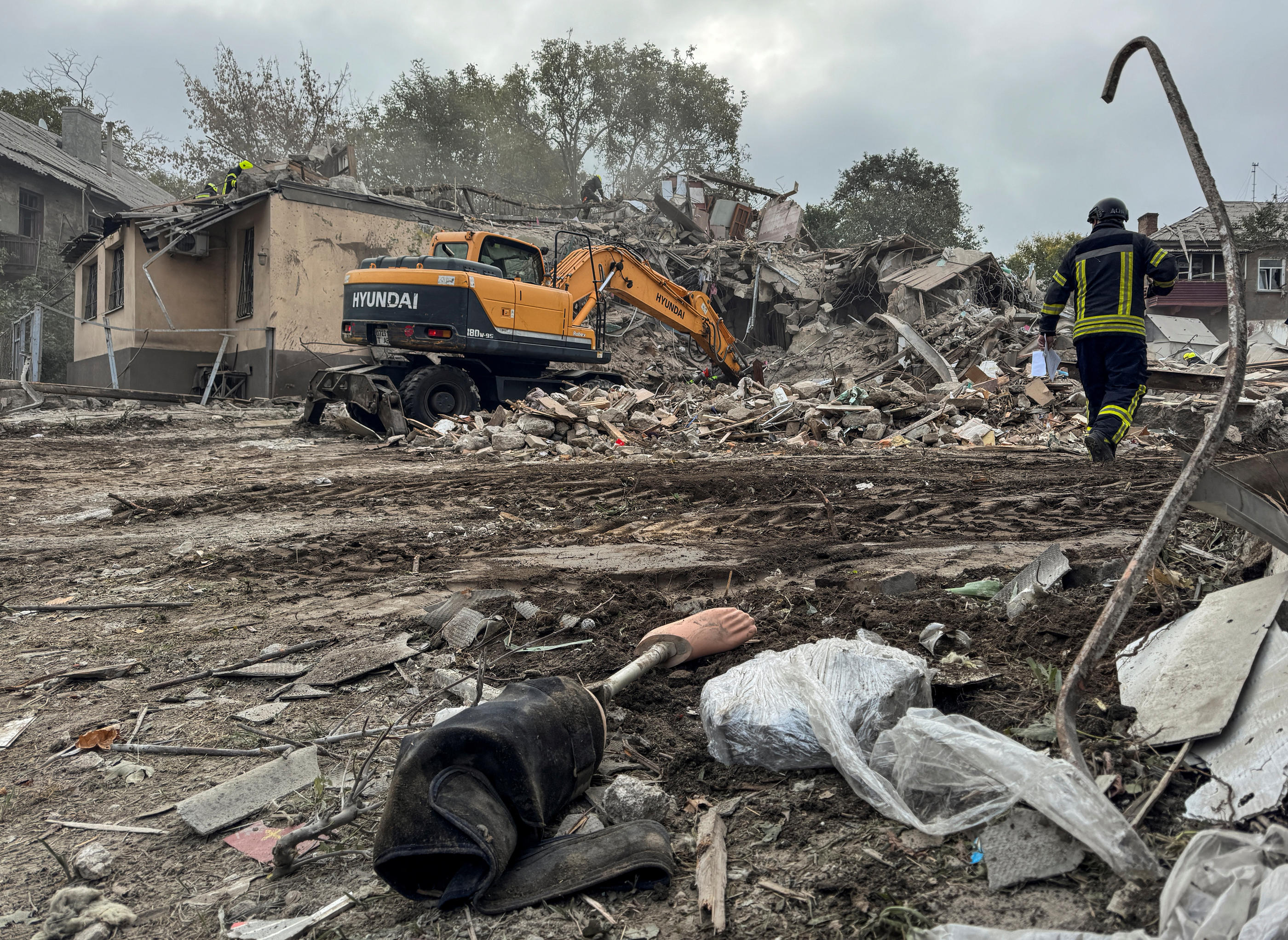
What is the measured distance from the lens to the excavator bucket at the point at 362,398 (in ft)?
34.8

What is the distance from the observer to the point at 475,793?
1.76m

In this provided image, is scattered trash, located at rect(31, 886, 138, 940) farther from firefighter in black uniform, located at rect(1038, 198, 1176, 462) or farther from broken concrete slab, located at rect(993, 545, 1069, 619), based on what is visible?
firefighter in black uniform, located at rect(1038, 198, 1176, 462)

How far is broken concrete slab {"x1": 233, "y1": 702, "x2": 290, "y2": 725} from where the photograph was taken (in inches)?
106

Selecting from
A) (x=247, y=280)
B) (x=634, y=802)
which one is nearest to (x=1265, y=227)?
(x=247, y=280)

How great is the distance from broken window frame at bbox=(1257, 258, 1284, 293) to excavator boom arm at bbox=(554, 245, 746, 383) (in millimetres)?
29355

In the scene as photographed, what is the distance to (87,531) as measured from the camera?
5.59m

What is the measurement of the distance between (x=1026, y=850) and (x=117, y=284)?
21.1 m

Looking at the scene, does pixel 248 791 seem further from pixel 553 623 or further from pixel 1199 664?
pixel 1199 664

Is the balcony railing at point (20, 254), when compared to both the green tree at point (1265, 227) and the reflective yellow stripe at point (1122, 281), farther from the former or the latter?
the green tree at point (1265, 227)

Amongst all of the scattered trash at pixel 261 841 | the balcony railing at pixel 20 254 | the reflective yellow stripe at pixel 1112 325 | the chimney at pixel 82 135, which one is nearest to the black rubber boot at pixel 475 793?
the scattered trash at pixel 261 841

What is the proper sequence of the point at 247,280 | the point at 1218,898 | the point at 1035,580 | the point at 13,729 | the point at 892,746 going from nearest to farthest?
the point at 1218,898, the point at 892,746, the point at 13,729, the point at 1035,580, the point at 247,280

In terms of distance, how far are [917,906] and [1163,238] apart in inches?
1567

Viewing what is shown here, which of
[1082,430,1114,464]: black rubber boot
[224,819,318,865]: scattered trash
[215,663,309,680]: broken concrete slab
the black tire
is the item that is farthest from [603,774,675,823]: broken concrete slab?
the black tire

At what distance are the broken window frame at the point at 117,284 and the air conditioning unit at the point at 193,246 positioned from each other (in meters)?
1.57
